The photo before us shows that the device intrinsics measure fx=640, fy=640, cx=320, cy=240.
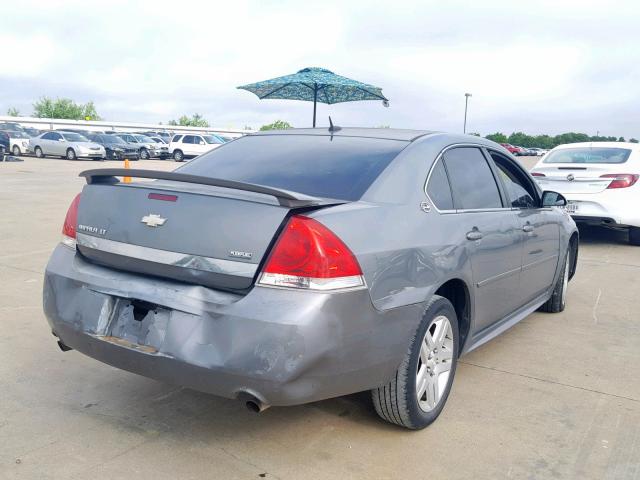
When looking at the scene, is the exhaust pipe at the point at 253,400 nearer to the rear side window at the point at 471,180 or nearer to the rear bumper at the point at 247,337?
the rear bumper at the point at 247,337

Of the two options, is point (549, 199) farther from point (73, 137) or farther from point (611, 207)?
point (73, 137)

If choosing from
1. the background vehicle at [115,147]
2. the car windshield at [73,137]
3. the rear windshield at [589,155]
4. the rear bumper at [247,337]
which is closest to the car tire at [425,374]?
the rear bumper at [247,337]

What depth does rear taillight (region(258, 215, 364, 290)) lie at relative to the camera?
2.68 meters

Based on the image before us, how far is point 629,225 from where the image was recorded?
29.7 feet

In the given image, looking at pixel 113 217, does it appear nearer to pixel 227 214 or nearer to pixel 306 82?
pixel 227 214

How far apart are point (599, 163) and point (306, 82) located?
397 inches

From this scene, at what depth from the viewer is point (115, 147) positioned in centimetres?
3325

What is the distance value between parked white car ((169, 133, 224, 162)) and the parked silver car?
4398mm

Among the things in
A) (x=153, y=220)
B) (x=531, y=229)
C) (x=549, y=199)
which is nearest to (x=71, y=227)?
(x=153, y=220)

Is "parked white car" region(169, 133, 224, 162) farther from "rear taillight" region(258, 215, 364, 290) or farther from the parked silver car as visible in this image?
"rear taillight" region(258, 215, 364, 290)

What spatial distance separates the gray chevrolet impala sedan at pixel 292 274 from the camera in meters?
2.67

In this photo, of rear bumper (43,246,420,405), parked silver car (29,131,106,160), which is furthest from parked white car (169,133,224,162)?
rear bumper (43,246,420,405)

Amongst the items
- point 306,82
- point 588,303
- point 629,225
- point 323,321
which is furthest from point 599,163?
point 306,82

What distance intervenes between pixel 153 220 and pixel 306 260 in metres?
0.80
